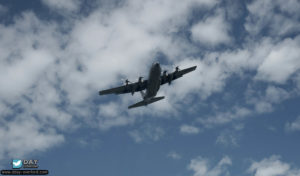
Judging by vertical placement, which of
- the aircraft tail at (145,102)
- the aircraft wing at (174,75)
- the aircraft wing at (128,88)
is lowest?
the aircraft tail at (145,102)

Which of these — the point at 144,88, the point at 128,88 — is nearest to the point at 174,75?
the point at 144,88

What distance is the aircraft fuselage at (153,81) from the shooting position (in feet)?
163

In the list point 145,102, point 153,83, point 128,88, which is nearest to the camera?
point 153,83

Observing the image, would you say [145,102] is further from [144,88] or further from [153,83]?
[153,83]

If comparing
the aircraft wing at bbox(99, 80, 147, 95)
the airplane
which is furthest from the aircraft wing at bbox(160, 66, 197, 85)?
the aircraft wing at bbox(99, 80, 147, 95)

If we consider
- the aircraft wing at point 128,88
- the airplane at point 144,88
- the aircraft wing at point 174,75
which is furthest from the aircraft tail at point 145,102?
the aircraft wing at point 174,75

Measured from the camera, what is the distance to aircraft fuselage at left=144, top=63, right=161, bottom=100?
49.6 meters

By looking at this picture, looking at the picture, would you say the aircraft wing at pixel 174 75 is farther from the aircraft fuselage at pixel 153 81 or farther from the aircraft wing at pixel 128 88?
the aircraft fuselage at pixel 153 81

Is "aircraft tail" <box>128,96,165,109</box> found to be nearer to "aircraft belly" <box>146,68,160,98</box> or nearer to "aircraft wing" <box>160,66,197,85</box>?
"aircraft belly" <box>146,68,160,98</box>

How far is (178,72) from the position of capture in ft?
196

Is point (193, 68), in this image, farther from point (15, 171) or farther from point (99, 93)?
point (15, 171)

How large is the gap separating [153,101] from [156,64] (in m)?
12.8

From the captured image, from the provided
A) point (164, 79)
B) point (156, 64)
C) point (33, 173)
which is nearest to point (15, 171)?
point (33, 173)

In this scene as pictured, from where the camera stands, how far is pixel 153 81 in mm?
52594
